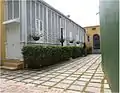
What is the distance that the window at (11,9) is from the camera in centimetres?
910

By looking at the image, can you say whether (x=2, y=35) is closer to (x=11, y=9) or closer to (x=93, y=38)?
(x=11, y=9)

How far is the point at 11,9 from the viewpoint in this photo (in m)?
9.44

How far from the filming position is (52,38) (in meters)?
11.1

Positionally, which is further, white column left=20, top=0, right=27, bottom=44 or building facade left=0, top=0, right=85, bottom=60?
building facade left=0, top=0, right=85, bottom=60

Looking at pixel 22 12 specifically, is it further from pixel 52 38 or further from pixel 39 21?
pixel 52 38

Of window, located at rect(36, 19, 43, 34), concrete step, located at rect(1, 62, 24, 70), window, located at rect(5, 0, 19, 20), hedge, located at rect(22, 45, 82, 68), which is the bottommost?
concrete step, located at rect(1, 62, 24, 70)

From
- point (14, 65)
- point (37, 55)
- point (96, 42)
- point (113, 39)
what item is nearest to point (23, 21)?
point (37, 55)

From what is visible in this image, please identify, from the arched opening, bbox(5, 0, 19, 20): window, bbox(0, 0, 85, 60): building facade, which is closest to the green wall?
bbox(0, 0, 85, 60): building facade

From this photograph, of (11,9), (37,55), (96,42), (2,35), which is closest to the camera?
(37,55)

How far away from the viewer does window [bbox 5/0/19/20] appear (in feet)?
29.9

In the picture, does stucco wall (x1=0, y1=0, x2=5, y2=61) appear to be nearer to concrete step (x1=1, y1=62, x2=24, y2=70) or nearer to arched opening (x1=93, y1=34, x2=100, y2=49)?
concrete step (x1=1, y1=62, x2=24, y2=70)

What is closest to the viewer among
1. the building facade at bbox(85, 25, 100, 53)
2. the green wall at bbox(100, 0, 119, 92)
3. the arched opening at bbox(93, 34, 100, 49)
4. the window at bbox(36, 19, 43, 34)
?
the green wall at bbox(100, 0, 119, 92)

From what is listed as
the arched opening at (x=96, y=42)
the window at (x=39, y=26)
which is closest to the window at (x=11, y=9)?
the window at (x=39, y=26)

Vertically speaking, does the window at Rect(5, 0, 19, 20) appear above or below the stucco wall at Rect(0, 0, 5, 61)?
above
